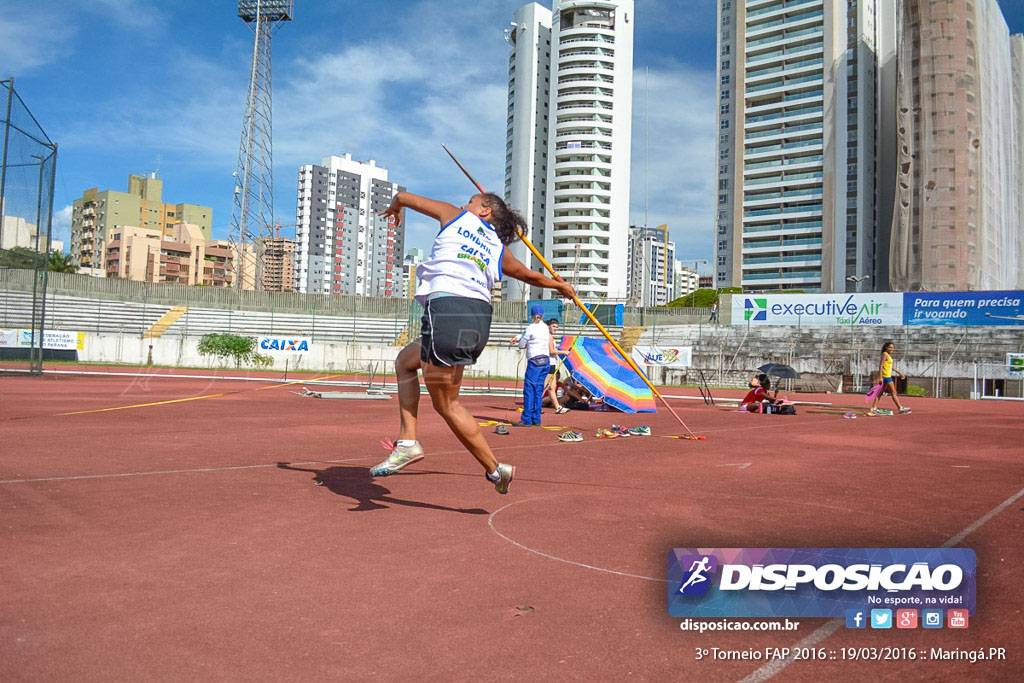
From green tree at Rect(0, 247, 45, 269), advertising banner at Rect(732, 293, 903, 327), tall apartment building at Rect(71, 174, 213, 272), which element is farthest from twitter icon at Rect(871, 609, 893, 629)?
tall apartment building at Rect(71, 174, 213, 272)

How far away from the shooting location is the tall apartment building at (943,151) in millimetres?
58500

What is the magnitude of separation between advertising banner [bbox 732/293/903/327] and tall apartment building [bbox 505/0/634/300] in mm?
67026

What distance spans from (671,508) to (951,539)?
5.06 ft

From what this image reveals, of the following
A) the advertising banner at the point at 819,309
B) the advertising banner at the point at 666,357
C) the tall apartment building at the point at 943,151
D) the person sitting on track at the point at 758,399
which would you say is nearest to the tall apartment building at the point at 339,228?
the tall apartment building at the point at 943,151

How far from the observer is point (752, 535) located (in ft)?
12.8

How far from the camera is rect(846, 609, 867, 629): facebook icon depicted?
256 cm

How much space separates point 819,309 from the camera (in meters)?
38.5

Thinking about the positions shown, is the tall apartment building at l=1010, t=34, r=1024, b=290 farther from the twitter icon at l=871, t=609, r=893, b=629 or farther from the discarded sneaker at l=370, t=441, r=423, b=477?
the twitter icon at l=871, t=609, r=893, b=629

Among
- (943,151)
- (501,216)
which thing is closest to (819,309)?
(943,151)

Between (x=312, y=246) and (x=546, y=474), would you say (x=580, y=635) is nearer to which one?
(x=546, y=474)

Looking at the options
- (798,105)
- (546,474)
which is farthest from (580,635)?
(798,105)

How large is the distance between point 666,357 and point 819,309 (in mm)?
10349

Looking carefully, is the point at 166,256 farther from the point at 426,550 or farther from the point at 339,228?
the point at 426,550

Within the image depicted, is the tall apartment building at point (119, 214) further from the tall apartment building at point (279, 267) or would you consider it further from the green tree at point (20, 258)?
the green tree at point (20, 258)
